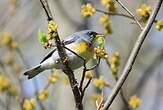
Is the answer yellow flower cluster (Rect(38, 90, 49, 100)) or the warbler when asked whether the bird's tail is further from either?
yellow flower cluster (Rect(38, 90, 49, 100))

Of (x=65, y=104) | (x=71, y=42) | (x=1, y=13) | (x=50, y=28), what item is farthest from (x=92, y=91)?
(x=50, y=28)

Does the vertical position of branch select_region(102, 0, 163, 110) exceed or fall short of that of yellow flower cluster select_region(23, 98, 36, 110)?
it exceeds it

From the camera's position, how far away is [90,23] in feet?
14.9

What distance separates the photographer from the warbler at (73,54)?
9.49ft

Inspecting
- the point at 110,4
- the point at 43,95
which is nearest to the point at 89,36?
the point at 110,4

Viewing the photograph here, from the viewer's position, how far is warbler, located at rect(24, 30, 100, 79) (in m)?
2.89

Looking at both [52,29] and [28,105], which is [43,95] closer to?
[28,105]

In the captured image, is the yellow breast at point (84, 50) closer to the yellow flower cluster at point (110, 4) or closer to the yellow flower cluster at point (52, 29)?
the yellow flower cluster at point (110, 4)

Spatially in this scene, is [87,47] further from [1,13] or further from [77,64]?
[1,13]

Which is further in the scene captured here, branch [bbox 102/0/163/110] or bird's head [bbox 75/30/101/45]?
bird's head [bbox 75/30/101/45]

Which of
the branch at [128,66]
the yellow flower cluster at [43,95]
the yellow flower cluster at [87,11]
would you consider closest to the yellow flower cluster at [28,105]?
the yellow flower cluster at [43,95]

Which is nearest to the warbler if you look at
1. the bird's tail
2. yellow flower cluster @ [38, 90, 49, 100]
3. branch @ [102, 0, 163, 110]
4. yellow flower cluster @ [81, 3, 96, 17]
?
the bird's tail

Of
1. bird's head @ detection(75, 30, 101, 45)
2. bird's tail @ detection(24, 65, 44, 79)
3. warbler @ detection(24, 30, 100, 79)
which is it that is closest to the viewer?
warbler @ detection(24, 30, 100, 79)

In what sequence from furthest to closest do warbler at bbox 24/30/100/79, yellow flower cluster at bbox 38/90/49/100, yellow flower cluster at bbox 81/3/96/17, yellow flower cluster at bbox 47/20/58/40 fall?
yellow flower cluster at bbox 38/90/49/100 < warbler at bbox 24/30/100/79 < yellow flower cluster at bbox 81/3/96/17 < yellow flower cluster at bbox 47/20/58/40
